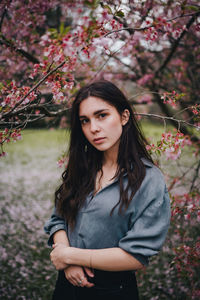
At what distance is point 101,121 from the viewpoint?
1.45m

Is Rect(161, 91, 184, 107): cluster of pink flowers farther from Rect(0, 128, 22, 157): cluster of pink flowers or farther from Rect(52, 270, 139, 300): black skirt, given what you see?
Rect(52, 270, 139, 300): black skirt

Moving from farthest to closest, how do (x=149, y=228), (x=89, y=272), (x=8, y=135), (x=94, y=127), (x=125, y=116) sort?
(x=8, y=135)
(x=125, y=116)
(x=94, y=127)
(x=89, y=272)
(x=149, y=228)

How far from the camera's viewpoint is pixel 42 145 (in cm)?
1509

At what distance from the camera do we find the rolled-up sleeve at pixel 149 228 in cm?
119

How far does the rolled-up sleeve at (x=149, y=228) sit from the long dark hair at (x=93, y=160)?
104 millimetres

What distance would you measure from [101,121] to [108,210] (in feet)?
1.75

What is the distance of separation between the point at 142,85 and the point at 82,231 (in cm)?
288

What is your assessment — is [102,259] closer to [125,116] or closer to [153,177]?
[153,177]

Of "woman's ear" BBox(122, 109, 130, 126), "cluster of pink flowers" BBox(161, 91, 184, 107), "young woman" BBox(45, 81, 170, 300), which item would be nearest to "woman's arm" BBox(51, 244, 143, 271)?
"young woman" BBox(45, 81, 170, 300)

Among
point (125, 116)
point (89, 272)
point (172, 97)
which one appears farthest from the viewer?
point (172, 97)

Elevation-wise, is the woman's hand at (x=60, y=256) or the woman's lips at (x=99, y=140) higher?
the woman's lips at (x=99, y=140)

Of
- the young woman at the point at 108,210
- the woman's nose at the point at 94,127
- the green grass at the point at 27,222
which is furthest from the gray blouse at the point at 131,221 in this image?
the green grass at the point at 27,222

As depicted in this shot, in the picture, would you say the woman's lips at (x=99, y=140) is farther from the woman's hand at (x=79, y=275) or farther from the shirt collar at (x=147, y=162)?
the woman's hand at (x=79, y=275)

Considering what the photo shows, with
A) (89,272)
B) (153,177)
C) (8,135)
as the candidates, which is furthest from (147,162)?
(8,135)
